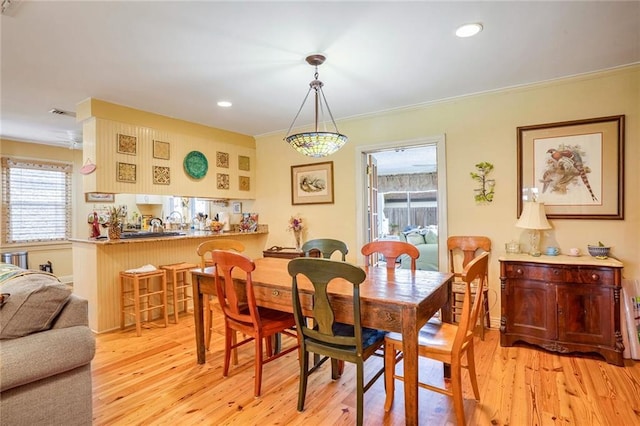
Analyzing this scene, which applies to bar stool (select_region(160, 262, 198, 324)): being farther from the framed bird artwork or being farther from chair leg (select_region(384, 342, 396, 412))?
the framed bird artwork

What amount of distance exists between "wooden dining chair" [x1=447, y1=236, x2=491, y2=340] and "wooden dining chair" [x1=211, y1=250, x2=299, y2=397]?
1.83m

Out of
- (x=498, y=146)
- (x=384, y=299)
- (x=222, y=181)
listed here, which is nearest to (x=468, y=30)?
(x=498, y=146)

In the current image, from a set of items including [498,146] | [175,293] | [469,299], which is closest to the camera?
[469,299]

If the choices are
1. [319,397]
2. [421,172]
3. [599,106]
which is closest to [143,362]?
[319,397]

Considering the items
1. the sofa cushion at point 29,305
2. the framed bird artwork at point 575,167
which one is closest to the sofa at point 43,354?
the sofa cushion at point 29,305

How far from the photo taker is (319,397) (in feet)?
7.39

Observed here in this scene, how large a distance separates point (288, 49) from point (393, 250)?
5.92ft

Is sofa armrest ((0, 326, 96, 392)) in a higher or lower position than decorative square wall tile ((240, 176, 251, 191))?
lower

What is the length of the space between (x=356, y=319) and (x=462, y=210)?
2312 mm

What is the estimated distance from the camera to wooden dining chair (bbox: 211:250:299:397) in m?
2.24

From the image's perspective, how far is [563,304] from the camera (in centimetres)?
279

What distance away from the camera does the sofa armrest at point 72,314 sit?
178 cm

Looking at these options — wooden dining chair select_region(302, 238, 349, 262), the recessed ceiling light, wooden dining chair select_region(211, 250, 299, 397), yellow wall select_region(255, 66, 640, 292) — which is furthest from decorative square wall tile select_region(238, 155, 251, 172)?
the recessed ceiling light

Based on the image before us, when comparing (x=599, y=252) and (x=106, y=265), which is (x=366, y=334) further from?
(x=106, y=265)
